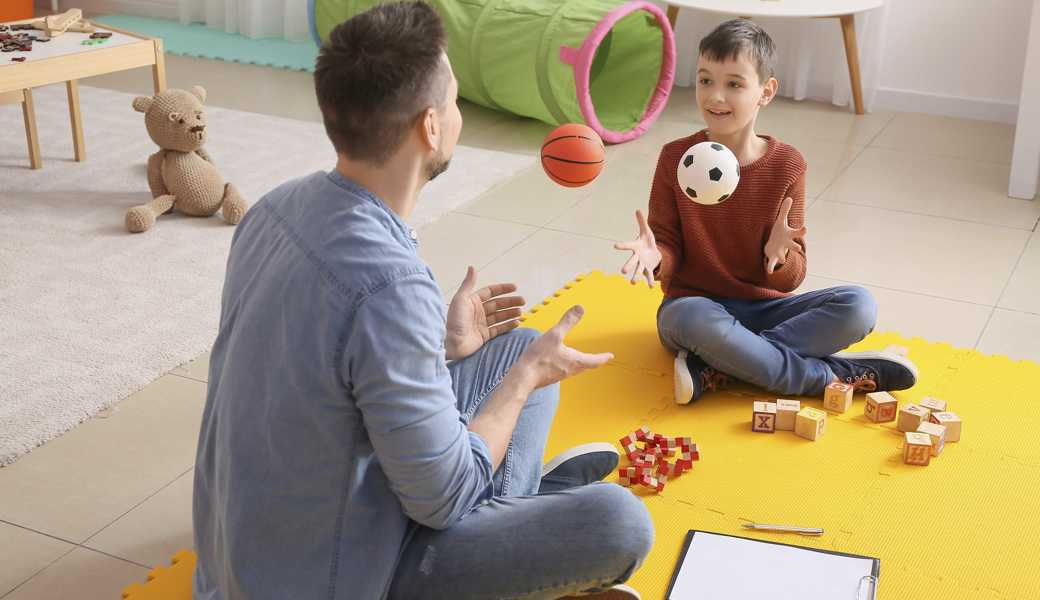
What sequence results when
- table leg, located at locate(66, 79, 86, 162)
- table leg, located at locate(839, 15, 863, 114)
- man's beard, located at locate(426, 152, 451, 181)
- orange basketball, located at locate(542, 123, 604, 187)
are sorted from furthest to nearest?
table leg, located at locate(839, 15, 863, 114)
table leg, located at locate(66, 79, 86, 162)
orange basketball, located at locate(542, 123, 604, 187)
man's beard, located at locate(426, 152, 451, 181)

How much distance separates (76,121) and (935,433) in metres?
2.89

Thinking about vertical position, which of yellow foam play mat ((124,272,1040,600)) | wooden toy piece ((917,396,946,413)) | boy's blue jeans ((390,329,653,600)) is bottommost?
yellow foam play mat ((124,272,1040,600))

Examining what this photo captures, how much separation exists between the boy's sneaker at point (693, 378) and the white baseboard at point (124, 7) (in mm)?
4711

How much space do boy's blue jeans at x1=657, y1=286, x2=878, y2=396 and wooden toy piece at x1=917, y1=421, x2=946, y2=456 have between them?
248 mm

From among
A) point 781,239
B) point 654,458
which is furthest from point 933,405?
point 654,458

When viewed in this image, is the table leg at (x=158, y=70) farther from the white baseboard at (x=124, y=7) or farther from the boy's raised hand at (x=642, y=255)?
the white baseboard at (x=124, y=7)

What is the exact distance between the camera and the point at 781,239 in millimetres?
2238

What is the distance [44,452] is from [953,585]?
1.62 metres

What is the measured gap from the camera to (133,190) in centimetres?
350

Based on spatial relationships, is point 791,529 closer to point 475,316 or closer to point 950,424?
point 950,424

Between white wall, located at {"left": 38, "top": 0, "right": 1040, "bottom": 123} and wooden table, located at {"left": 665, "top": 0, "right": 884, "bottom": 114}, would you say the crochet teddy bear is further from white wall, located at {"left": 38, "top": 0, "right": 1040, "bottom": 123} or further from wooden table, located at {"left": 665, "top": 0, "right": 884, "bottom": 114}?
white wall, located at {"left": 38, "top": 0, "right": 1040, "bottom": 123}

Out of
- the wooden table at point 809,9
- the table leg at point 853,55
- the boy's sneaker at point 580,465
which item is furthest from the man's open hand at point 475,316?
the table leg at point 853,55

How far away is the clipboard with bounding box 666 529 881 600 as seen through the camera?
66.4 inches

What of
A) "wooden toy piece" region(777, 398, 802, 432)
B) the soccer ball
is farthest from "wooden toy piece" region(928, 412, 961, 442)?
the soccer ball
